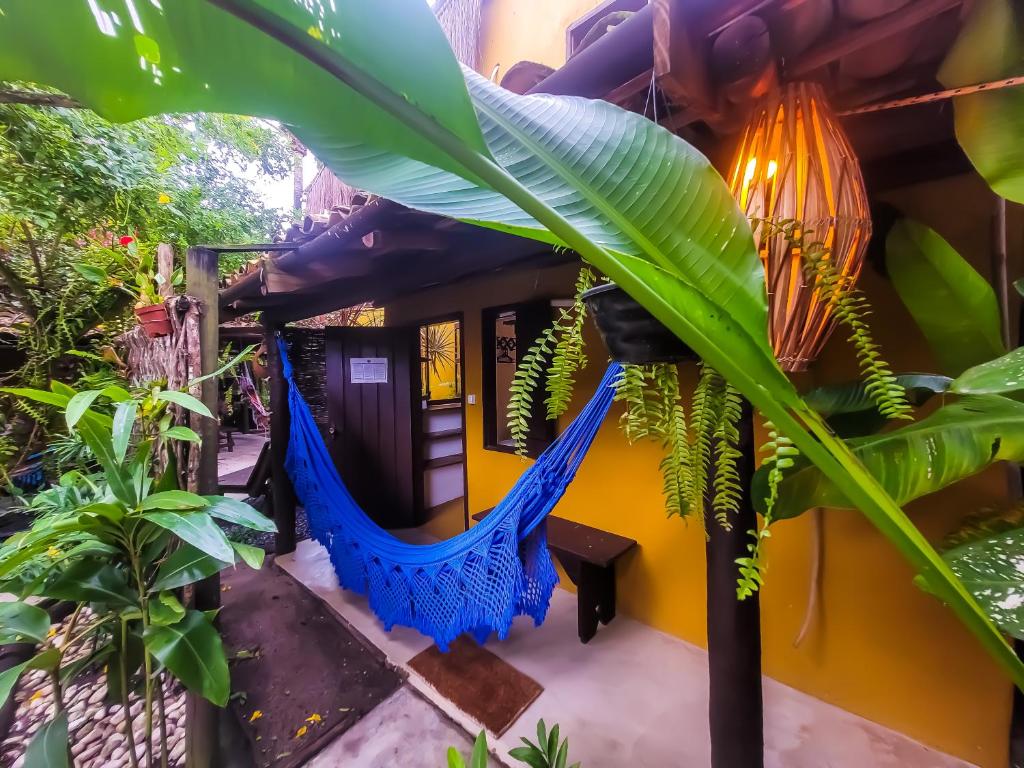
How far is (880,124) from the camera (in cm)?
84

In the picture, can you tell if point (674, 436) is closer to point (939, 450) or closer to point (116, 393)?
point (939, 450)

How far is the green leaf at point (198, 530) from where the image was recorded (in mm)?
843

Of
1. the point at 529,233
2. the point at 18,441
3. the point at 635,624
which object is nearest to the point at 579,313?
the point at 529,233

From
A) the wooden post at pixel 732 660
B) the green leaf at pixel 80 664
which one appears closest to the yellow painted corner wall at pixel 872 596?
the wooden post at pixel 732 660

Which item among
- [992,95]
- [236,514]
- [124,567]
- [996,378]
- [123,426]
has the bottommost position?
[124,567]

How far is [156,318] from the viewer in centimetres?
116

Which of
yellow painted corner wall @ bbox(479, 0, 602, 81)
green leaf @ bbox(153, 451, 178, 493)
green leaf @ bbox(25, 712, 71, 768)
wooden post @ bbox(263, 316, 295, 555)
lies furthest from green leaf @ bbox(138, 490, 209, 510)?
yellow painted corner wall @ bbox(479, 0, 602, 81)

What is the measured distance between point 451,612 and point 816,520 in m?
1.30

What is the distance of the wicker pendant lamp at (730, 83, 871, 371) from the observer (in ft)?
1.78

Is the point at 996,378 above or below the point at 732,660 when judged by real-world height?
above

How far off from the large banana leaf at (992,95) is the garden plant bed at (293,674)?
6.74 feet

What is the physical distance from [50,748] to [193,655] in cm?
29

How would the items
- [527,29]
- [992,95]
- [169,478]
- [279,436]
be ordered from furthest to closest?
1. [279,436]
2. [527,29]
3. [169,478]
4. [992,95]

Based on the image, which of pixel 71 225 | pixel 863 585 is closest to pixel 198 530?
pixel 863 585
